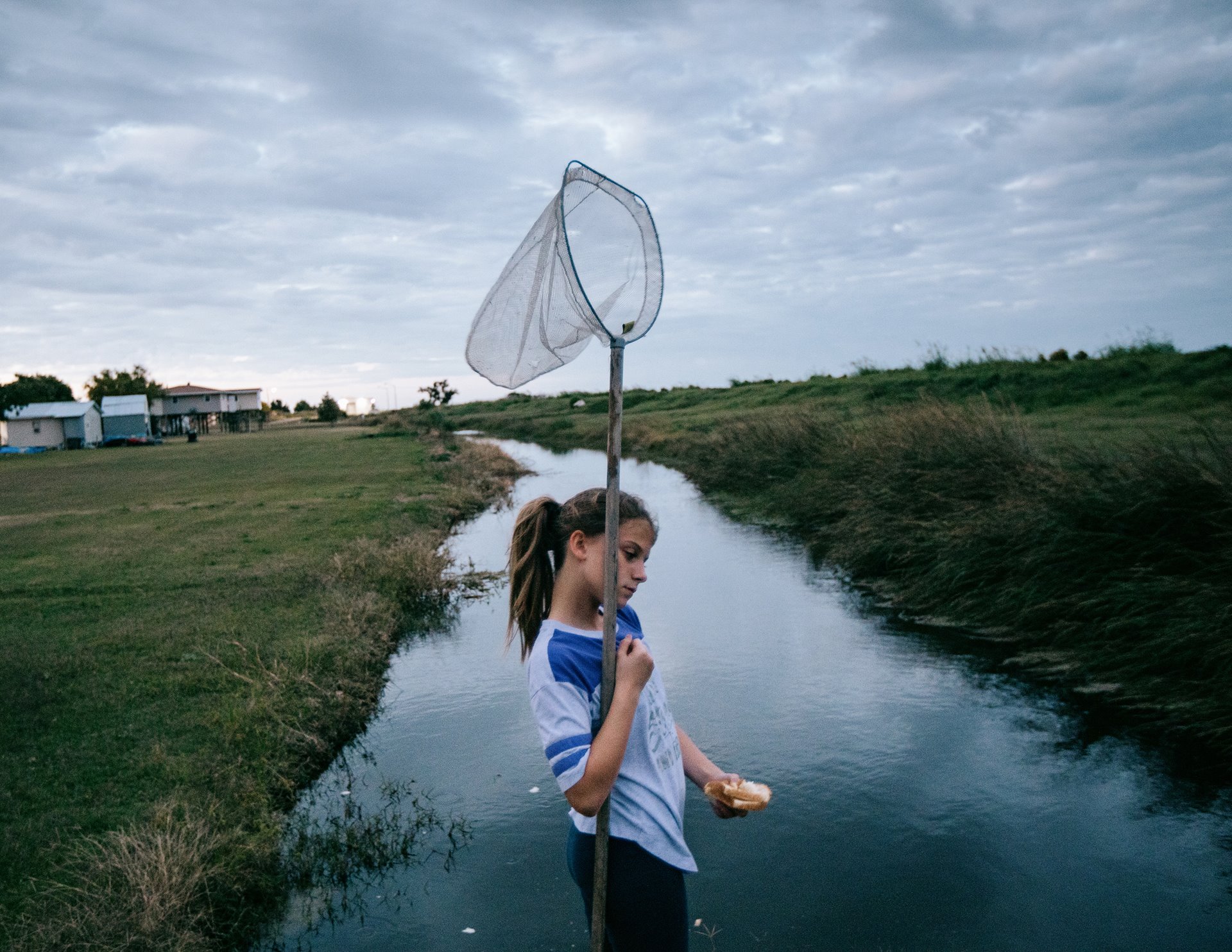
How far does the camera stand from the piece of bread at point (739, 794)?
94.8 inches

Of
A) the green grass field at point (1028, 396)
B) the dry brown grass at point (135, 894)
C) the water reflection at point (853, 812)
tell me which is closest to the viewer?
the dry brown grass at point (135, 894)

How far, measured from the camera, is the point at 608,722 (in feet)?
6.90

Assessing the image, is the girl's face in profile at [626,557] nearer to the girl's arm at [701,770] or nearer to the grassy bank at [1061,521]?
the girl's arm at [701,770]

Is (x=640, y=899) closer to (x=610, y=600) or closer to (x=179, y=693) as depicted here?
(x=610, y=600)

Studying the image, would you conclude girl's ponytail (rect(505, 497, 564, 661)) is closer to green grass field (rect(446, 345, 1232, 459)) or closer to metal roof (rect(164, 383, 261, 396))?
green grass field (rect(446, 345, 1232, 459))


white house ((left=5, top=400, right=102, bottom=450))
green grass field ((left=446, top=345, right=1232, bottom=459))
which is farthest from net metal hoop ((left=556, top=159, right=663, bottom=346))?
white house ((left=5, top=400, right=102, bottom=450))

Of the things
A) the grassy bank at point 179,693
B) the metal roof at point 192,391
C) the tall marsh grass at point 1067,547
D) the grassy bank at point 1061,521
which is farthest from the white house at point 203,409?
the tall marsh grass at point 1067,547

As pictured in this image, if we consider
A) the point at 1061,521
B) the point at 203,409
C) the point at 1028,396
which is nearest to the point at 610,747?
the point at 1061,521

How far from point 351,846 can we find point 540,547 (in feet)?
→ 12.3

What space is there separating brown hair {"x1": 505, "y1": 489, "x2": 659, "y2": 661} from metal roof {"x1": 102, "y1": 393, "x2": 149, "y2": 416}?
73653mm

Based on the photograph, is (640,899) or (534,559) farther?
(534,559)

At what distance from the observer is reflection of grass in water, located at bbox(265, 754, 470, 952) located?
195 inches

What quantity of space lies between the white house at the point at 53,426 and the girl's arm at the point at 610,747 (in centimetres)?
6884

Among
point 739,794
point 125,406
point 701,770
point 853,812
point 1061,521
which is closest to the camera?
point 739,794
